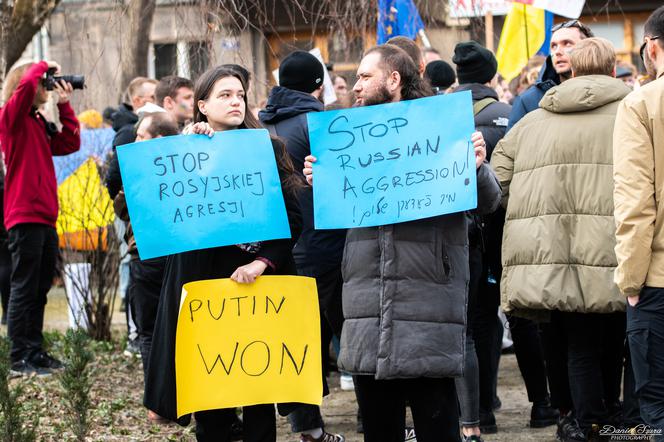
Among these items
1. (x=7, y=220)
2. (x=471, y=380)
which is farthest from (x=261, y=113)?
(x=7, y=220)

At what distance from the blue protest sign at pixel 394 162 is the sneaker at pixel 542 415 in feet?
7.69

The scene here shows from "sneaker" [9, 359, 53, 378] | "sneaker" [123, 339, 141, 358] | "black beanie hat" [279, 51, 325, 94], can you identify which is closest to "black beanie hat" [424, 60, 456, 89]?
"black beanie hat" [279, 51, 325, 94]

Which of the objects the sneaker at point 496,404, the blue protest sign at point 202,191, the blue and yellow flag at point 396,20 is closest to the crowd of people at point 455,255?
the blue protest sign at point 202,191

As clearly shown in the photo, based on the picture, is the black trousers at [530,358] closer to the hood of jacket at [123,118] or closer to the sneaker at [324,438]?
the sneaker at [324,438]

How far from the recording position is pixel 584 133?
16.7ft

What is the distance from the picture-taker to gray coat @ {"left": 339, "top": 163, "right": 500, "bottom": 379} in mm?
4016

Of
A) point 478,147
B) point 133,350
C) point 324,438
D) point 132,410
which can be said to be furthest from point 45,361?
point 478,147

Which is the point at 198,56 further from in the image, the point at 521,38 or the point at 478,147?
the point at 521,38

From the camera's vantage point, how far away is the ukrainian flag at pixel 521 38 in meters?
9.55

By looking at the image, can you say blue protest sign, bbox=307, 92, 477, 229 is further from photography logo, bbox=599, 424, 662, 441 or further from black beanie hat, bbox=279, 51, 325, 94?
photography logo, bbox=599, 424, 662, 441

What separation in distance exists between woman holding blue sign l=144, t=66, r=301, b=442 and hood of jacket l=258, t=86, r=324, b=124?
Answer: 1.11 meters

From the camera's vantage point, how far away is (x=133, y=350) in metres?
8.15

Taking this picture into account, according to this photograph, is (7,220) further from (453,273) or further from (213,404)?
(453,273)

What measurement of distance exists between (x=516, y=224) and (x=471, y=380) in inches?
32.1
